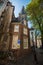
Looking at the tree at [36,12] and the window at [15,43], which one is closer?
the tree at [36,12]

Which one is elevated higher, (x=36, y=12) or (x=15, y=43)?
(x=36, y=12)

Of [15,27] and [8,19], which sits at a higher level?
[8,19]

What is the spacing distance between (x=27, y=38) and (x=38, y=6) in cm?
1036

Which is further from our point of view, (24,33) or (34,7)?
(24,33)

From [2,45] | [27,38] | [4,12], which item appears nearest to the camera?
[2,45]

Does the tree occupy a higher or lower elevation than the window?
higher

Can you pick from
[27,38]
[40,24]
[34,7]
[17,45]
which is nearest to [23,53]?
[17,45]

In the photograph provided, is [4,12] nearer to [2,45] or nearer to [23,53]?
[2,45]

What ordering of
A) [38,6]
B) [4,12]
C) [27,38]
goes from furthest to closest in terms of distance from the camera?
[27,38] → [4,12] → [38,6]

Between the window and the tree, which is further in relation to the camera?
the window

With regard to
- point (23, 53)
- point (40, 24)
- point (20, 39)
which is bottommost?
point (23, 53)

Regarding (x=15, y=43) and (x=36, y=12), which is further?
(x=15, y=43)

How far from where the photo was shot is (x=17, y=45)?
83.7 ft

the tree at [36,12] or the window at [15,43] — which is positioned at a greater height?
the tree at [36,12]
